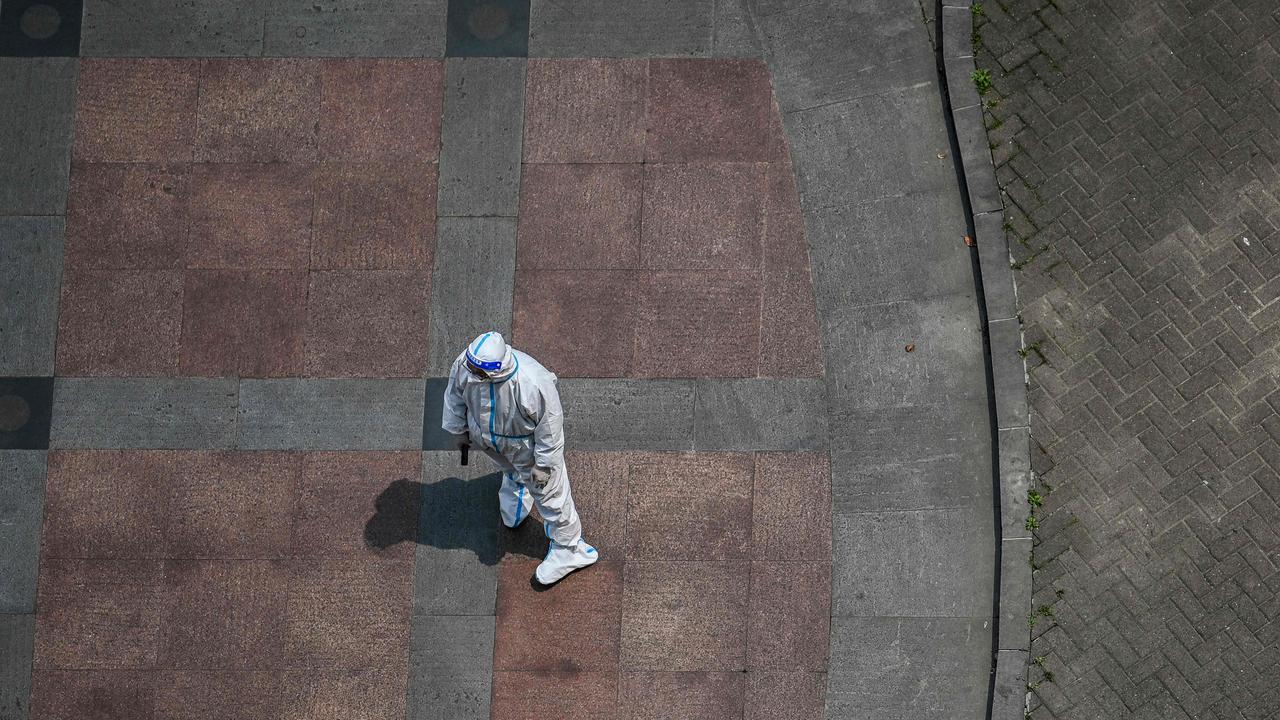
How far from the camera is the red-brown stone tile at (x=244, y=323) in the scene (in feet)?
27.9

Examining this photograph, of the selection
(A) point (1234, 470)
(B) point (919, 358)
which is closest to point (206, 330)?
(B) point (919, 358)

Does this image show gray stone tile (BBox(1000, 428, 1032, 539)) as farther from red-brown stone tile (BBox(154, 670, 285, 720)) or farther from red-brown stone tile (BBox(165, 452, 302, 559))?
red-brown stone tile (BBox(154, 670, 285, 720))

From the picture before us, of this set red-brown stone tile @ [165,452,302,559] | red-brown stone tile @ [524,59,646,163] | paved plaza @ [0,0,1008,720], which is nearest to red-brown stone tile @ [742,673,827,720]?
paved plaza @ [0,0,1008,720]

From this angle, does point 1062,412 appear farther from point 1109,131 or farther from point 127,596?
point 127,596

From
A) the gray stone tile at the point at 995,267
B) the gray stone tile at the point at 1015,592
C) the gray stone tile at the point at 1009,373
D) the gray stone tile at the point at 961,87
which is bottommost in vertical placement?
the gray stone tile at the point at 1015,592

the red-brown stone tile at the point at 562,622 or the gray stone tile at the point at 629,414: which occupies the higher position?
the gray stone tile at the point at 629,414

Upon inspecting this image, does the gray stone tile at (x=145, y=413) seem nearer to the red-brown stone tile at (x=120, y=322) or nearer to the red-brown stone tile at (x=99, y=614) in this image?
the red-brown stone tile at (x=120, y=322)

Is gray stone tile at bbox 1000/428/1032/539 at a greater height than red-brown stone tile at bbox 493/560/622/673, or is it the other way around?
gray stone tile at bbox 1000/428/1032/539

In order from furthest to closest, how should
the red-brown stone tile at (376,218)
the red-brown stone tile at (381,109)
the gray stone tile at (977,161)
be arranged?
the red-brown stone tile at (381,109) → the red-brown stone tile at (376,218) → the gray stone tile at (977,161)

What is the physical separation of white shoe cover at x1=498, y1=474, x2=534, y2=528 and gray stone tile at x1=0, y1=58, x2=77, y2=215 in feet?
13.2

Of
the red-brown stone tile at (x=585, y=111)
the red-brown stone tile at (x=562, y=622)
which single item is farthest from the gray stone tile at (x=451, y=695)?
the red-brown stone tile at (x=585, y=111)

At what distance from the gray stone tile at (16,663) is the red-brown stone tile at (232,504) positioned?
3.77ft

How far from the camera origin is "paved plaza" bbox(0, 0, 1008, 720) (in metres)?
8.13

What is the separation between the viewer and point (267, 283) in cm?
859
